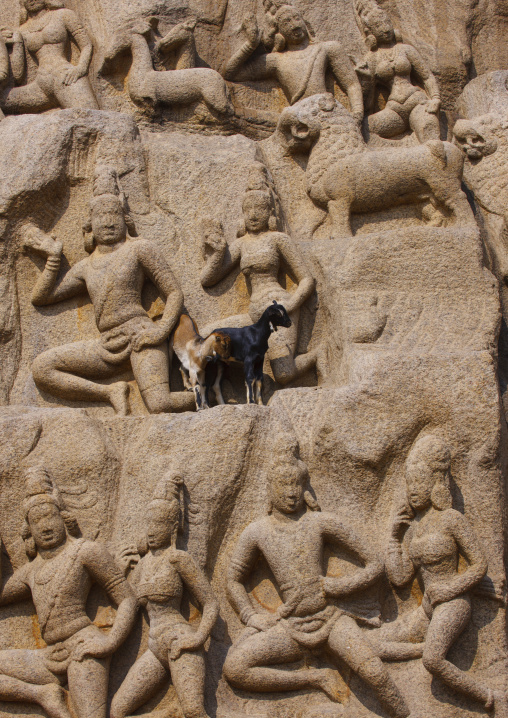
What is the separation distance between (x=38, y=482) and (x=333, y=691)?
2.38 m

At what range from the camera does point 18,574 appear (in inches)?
254

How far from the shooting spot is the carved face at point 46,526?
6.30m

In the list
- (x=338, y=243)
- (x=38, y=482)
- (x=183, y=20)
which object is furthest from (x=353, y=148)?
(x=38, y=482)

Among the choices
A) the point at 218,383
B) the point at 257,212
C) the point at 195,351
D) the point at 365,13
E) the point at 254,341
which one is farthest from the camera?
the point at 365,13

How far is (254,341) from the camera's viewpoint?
716 centimetres

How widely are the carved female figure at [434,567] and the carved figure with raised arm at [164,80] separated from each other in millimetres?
3992

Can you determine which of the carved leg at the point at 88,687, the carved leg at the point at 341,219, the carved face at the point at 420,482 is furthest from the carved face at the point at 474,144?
the carved leg at the point at 88,687

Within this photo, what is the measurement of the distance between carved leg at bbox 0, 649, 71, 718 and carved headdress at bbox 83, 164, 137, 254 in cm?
329

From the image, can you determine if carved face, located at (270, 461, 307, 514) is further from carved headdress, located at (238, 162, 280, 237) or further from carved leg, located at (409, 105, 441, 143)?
carved leg, located at (409, 105, 441, 143)

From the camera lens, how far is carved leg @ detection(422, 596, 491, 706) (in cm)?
609

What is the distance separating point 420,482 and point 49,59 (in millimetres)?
5344

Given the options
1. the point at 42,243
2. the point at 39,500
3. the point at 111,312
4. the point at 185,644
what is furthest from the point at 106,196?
the point at 185,644

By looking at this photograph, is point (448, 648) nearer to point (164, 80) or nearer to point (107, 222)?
point (107, 222)

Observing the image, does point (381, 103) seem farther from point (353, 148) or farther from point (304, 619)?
point (304, 619)
